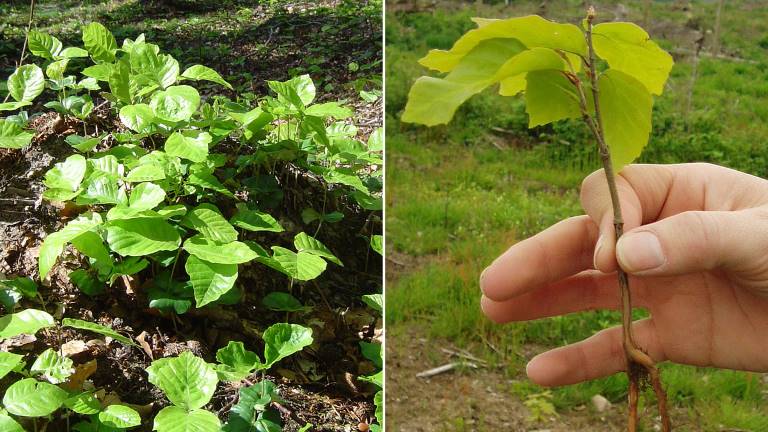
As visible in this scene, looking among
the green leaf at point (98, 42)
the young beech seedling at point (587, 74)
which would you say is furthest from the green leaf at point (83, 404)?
the green leaf at point (98, 42)

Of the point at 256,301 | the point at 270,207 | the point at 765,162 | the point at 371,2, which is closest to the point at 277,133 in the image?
the point at 270,207

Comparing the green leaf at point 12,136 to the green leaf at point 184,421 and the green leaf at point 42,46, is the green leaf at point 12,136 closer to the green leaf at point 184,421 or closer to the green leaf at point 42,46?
the green leaf at point 42,46

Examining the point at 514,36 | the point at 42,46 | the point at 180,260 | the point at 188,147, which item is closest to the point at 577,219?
the point at 514,36

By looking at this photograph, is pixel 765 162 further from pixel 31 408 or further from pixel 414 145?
pixel 31 408

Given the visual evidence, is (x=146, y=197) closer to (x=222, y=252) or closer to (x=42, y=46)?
(x=222, y=252)

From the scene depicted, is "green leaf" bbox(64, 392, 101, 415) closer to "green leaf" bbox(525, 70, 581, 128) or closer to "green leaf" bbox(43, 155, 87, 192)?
"green leaf" bbox(43, 155, 87, 192)

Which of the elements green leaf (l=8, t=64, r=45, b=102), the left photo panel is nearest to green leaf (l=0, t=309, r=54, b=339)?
the left photo panel
